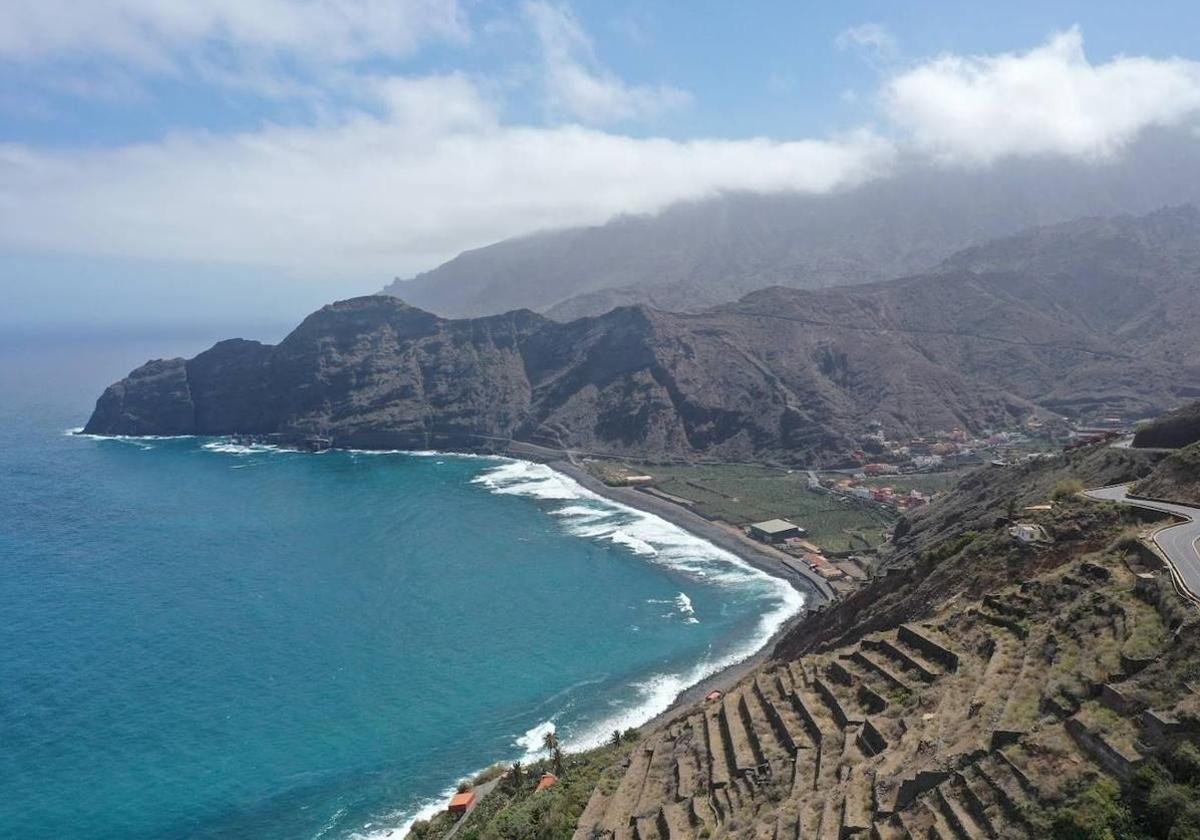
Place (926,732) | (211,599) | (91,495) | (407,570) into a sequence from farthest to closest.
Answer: (91,495), (407,570), (211,599), (926,732)

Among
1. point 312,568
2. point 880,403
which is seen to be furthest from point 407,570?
point 880,403

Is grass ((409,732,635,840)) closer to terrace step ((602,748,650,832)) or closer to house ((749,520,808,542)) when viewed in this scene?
terrace step ((602,748,650,832))

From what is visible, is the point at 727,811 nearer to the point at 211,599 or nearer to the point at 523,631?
the point at 523,631

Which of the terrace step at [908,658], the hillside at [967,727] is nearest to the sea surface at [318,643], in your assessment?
the hillside at [967,727]

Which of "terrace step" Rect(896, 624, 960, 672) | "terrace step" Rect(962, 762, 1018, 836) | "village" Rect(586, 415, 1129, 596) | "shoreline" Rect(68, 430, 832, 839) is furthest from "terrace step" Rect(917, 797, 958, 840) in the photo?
"village" Rect(586, 415, 1129, 596)

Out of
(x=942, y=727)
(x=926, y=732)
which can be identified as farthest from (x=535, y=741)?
(x=942, y=727)

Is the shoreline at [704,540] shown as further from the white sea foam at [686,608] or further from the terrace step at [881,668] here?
the terrace step at [881,668]
